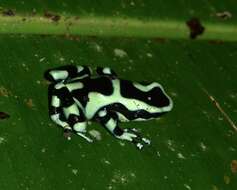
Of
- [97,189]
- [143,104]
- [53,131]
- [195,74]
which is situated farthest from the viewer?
[195,74]

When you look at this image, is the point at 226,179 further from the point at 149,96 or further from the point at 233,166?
the point at 149,96

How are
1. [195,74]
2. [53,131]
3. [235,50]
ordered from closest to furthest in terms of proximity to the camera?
[53,131]
[195,74]
[235,50]

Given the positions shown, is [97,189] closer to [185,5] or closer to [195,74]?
[195,74]

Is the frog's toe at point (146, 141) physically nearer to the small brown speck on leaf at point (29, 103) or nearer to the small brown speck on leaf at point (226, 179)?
A: the small brown speck on leaf at point (226, 179)

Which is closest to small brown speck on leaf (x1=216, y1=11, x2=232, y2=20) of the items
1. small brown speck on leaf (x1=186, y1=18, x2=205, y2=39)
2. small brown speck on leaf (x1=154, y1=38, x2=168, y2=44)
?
small brown speck on leaf (x1=186, y1=18, x2=205, y2=39)

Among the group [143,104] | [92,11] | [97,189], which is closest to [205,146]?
[143,104]

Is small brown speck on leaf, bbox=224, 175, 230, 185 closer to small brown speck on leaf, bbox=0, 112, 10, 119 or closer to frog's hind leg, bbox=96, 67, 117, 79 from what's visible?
frog's hind leg, bbox=96, 67, 117, 79

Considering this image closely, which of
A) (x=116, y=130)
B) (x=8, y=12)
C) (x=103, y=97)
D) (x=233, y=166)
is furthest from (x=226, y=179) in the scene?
(x=8, y=12)
